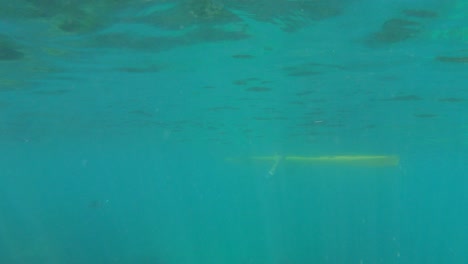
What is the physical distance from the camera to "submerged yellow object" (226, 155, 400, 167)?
171 ft

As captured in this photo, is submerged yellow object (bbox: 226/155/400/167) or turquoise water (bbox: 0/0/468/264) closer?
turquoise water (bbox: 0/0/468/264)

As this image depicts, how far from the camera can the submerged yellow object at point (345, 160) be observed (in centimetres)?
5203

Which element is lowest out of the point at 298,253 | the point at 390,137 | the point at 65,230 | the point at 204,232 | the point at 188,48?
the point at 204,232

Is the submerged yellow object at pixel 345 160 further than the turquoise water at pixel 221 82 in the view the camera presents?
Yes

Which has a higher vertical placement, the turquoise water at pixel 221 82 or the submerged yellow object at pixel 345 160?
the turquoise water at pixel 221 82

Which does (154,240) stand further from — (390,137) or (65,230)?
(390,137)

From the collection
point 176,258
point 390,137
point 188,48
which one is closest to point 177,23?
point 188,48

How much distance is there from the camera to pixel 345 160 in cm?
5947

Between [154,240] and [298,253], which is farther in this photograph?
[298,253]

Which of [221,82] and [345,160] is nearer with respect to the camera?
[221,82]

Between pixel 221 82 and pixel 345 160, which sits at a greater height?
pixel 221 82

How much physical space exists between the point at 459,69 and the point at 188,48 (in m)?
10.3

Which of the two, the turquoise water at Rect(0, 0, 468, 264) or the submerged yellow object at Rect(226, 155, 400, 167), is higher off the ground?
the turquoise water at Rect(0, 0, 468, 264)

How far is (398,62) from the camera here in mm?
14055
